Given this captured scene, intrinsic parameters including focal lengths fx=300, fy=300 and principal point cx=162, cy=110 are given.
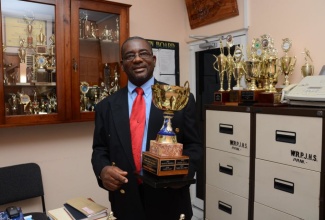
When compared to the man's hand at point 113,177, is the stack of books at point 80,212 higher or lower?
lower

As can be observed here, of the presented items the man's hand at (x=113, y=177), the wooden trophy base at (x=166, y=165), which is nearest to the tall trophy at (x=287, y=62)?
the wooden trophy base at (x=166, y=165)

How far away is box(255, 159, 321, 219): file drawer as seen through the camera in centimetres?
148

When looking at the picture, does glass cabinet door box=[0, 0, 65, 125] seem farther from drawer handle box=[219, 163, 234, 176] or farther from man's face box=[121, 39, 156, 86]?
drawer handle box=[219, 163, 234, 176]

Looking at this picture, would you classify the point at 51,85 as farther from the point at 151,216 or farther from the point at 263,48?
the point at 263,48

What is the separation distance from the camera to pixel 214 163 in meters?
2.09

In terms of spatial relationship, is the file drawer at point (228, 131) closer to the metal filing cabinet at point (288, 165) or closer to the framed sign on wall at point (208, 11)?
the metal filing cabinet at point (288, 165)

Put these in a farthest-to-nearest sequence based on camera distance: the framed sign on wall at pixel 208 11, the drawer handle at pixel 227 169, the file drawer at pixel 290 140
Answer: the framed sign on wall at pixel 208 11 < the drawer handle at pixel 227 169 < the file drawer at pixel 290 140

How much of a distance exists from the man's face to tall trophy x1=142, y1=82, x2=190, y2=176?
0.55 feet

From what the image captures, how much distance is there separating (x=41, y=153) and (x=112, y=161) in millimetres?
1209

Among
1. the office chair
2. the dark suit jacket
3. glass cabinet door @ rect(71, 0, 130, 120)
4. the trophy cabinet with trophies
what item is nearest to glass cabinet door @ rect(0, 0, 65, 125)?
the trophy cabinet with trophies

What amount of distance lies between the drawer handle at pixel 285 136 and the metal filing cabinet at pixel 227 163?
20 cm

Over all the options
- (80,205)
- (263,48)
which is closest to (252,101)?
(263,48)

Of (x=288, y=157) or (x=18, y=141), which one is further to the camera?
(x=18, y=141)

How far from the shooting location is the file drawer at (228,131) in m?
1.84
